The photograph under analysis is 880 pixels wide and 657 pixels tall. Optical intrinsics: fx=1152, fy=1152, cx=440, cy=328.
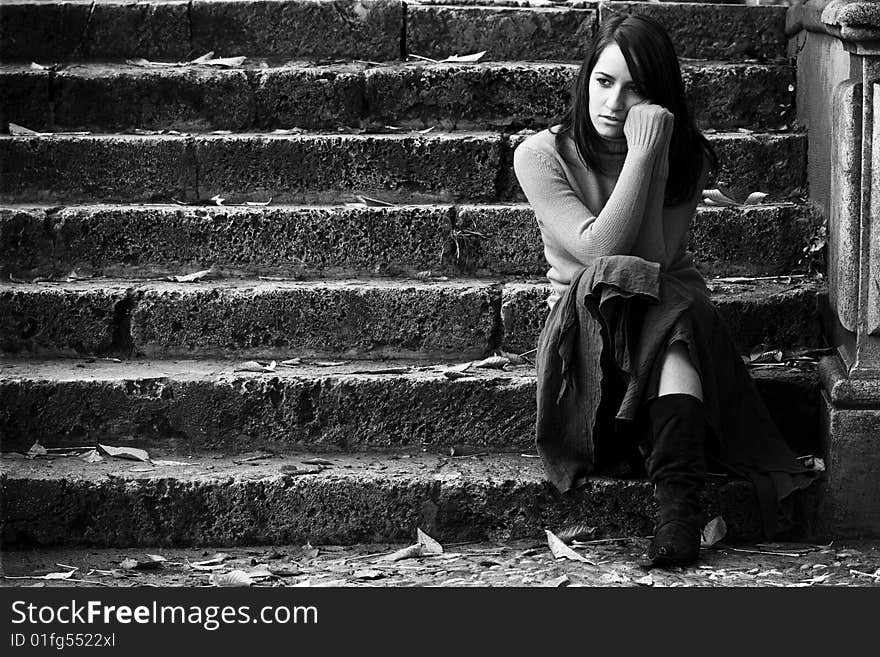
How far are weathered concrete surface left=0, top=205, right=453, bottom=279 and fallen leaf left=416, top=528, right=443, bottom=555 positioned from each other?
1.13 m

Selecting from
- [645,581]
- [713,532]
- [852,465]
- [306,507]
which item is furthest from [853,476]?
[306,507]

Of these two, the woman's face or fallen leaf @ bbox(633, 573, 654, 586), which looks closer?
fallen leaf @ bbox(633, 573, 654, 586)

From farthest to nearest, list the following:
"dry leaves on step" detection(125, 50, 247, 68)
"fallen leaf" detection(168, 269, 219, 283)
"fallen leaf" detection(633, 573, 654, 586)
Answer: "dry leaves on step" detection(125, 50, 247, 68) < "fallen leaf" detection(168, 269, 219, 283) < "fallen leaf" detection(633, 573, 654, 586)

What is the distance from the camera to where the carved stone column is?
11.4 ft

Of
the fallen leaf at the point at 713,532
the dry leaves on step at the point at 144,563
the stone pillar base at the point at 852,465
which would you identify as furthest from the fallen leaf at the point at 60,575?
the stone pillar base at the point at 852,465

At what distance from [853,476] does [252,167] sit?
2472mm

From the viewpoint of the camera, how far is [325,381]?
381 centimetres

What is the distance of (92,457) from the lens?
3.75 metres

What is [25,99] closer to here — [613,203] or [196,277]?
[196,277]

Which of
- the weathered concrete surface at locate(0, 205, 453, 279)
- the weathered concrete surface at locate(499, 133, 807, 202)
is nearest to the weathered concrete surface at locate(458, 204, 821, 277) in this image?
the weathered concrete surface at locate(0, 205, 453, 279)

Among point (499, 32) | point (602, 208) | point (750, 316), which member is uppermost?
point (499, 32)

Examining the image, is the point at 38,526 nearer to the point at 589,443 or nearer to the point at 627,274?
the point at 589,443

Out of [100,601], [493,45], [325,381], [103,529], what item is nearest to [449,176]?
[493,45]

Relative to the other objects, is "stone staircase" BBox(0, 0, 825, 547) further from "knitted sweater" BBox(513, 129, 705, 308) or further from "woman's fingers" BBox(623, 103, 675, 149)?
"woman's fingers" BBox(623, 103, 675, 149)
